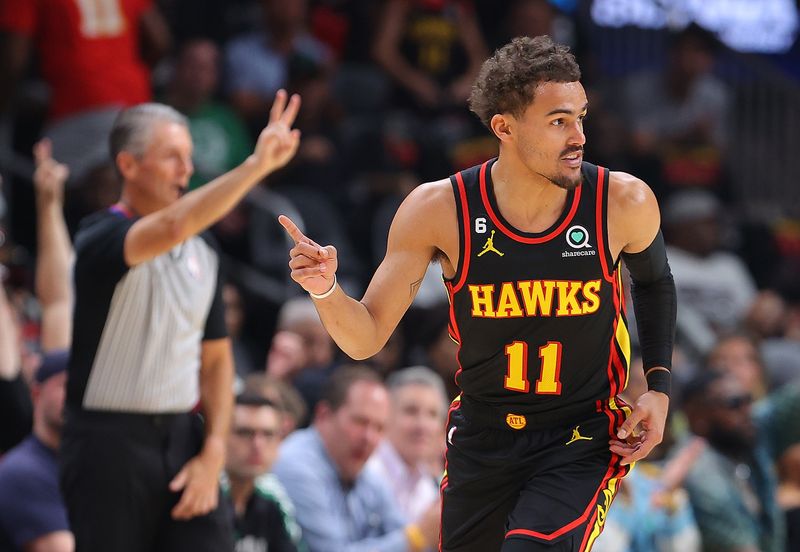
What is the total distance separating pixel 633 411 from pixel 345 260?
584 cm

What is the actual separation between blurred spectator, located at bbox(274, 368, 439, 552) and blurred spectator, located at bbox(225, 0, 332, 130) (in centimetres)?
371

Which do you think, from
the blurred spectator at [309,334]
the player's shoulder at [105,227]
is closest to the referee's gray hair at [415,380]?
the blurred spectator at [309,334]

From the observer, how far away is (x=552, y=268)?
14.5 feet

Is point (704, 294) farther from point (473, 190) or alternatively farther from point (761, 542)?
point (473, 190)

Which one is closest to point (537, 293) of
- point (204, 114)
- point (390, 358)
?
point (390, 358)

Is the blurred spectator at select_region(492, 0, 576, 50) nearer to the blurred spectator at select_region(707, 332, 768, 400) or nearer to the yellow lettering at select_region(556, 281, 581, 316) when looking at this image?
the blurred spectator at select_region(707, 332, 768, 400)

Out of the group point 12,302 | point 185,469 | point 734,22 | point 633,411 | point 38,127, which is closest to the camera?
point 633,411

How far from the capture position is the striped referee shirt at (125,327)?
505cm

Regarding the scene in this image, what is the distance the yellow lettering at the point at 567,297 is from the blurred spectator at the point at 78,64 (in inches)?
196

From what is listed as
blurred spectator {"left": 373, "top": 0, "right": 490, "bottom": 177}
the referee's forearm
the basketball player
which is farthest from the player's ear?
blurred spectator {"left": 373, "top": 0, "right": 490, "bottom": 177}

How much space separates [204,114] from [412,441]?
3.56 m

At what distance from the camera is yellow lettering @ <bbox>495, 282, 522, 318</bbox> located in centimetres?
443

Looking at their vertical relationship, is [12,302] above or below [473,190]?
below

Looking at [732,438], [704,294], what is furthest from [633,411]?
[704,294]
